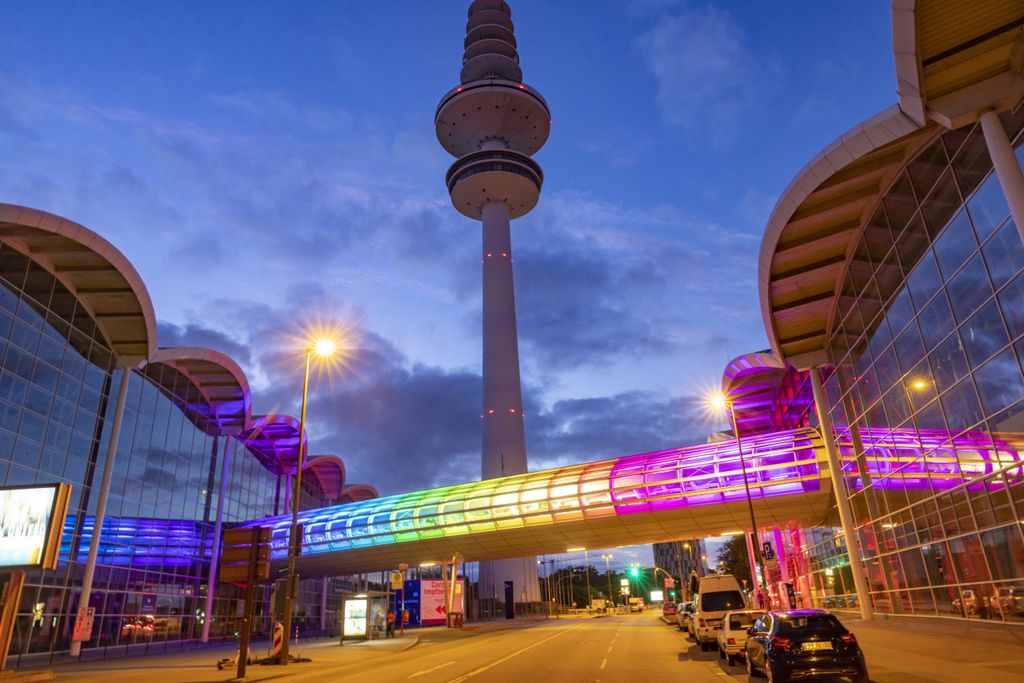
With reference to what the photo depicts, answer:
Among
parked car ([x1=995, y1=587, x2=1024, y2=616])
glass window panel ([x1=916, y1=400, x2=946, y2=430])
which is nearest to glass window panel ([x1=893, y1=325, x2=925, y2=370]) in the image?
glass window panel ([x1=916, y1=400, x2=946, y2=430])

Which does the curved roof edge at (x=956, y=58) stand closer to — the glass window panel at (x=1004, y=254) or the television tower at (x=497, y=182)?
the glass window panel at (x=1004, y=254)

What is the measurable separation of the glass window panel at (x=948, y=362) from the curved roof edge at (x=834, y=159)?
21.1 feet

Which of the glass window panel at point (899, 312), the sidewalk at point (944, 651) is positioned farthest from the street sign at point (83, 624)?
the glass window panel at point (899, 312)

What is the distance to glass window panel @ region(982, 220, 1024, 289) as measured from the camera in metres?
17.1

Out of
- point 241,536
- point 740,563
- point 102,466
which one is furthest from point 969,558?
point 740,563

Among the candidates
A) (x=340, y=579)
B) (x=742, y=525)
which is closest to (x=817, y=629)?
(x=742, y=525)

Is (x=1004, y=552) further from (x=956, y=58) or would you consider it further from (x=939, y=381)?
(x=956, y=58)

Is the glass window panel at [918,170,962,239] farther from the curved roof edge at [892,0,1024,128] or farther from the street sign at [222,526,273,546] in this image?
the street sign at [222,526,273,546]

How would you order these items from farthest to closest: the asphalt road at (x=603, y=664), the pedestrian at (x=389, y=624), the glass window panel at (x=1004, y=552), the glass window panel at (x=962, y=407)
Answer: the pedestrian at (x=389, y=624), the glass window panel at (x=962, y=407), the glass window panel at (x=1004, y=552), the asphalt road at (x=603, y=664)

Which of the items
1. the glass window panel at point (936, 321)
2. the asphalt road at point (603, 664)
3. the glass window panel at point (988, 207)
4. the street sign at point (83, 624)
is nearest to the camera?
the asphalt road at point (603, 664)

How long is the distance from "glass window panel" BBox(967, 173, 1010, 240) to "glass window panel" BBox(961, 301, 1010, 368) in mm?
2191

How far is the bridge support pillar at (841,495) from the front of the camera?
29.9 meters

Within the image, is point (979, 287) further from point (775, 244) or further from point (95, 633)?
point (95, 633)

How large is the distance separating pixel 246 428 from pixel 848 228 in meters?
39.5
